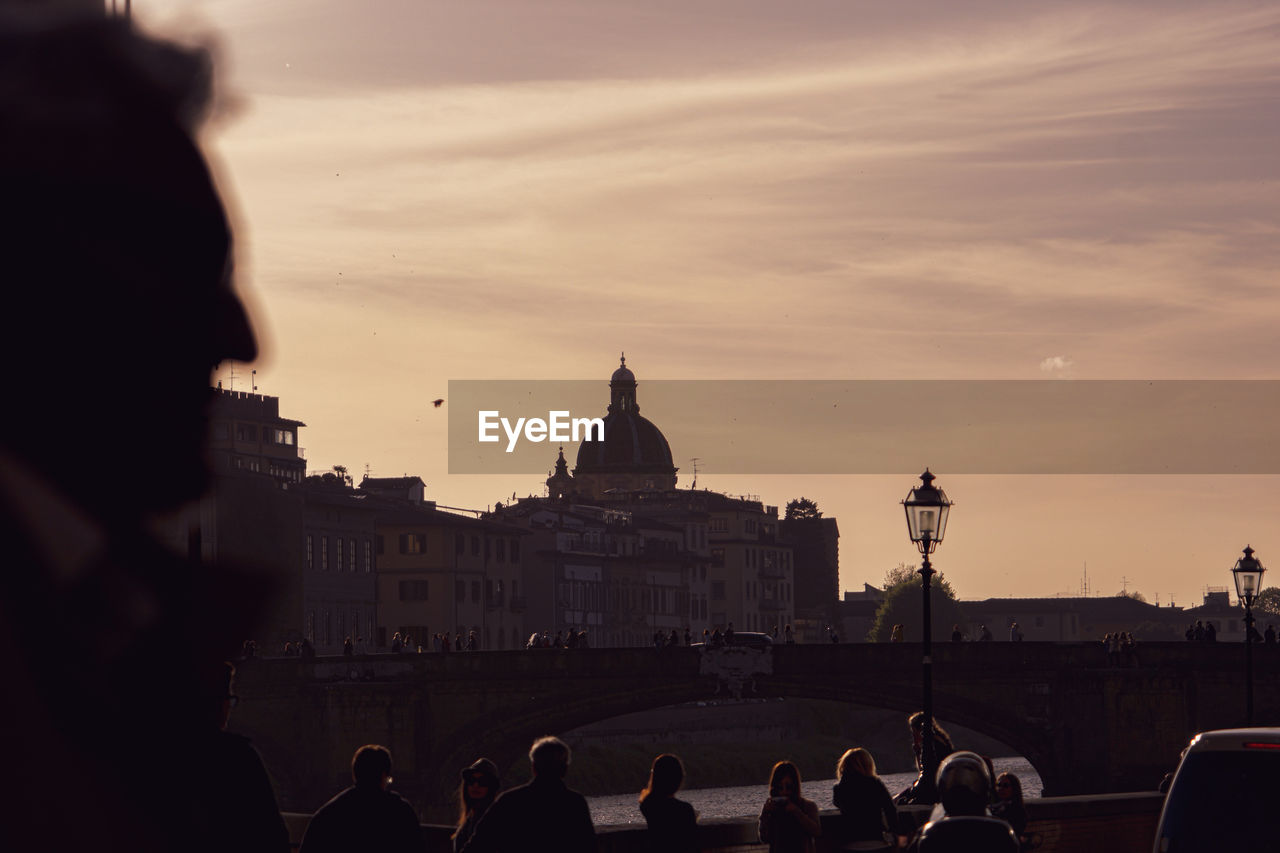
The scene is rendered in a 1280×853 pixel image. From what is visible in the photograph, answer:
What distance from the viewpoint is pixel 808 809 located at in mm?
12805

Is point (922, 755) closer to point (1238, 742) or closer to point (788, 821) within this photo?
point (788, 821)

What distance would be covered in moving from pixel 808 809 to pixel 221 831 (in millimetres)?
11627

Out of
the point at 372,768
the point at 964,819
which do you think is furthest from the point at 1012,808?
the point at 372,768

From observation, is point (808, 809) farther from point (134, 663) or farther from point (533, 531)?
point (533, 531)

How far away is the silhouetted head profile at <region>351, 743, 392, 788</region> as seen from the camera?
7824 mm

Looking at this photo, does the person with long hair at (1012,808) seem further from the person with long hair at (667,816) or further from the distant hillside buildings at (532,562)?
the distant hillside buildings at (532,562)

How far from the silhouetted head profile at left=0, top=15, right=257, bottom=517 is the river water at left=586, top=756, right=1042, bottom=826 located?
236 ft

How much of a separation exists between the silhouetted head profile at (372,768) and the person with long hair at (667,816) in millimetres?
3721

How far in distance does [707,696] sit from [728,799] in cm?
2853

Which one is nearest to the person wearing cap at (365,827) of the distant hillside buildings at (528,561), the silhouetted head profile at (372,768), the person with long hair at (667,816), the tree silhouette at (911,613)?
the silhouetted head profile at (372,768)

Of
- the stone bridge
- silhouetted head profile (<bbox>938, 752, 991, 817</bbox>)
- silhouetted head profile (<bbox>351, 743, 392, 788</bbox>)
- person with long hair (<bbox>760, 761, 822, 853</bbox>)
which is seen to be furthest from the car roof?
the stone bridge

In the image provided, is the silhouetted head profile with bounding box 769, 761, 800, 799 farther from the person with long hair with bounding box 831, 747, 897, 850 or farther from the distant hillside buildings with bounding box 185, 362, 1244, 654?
the distant hillside buildings with bounding box 185, 362, 1244, 654

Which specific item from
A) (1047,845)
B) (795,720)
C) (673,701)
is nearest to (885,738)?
(795,720)

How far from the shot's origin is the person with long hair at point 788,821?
500 inches
